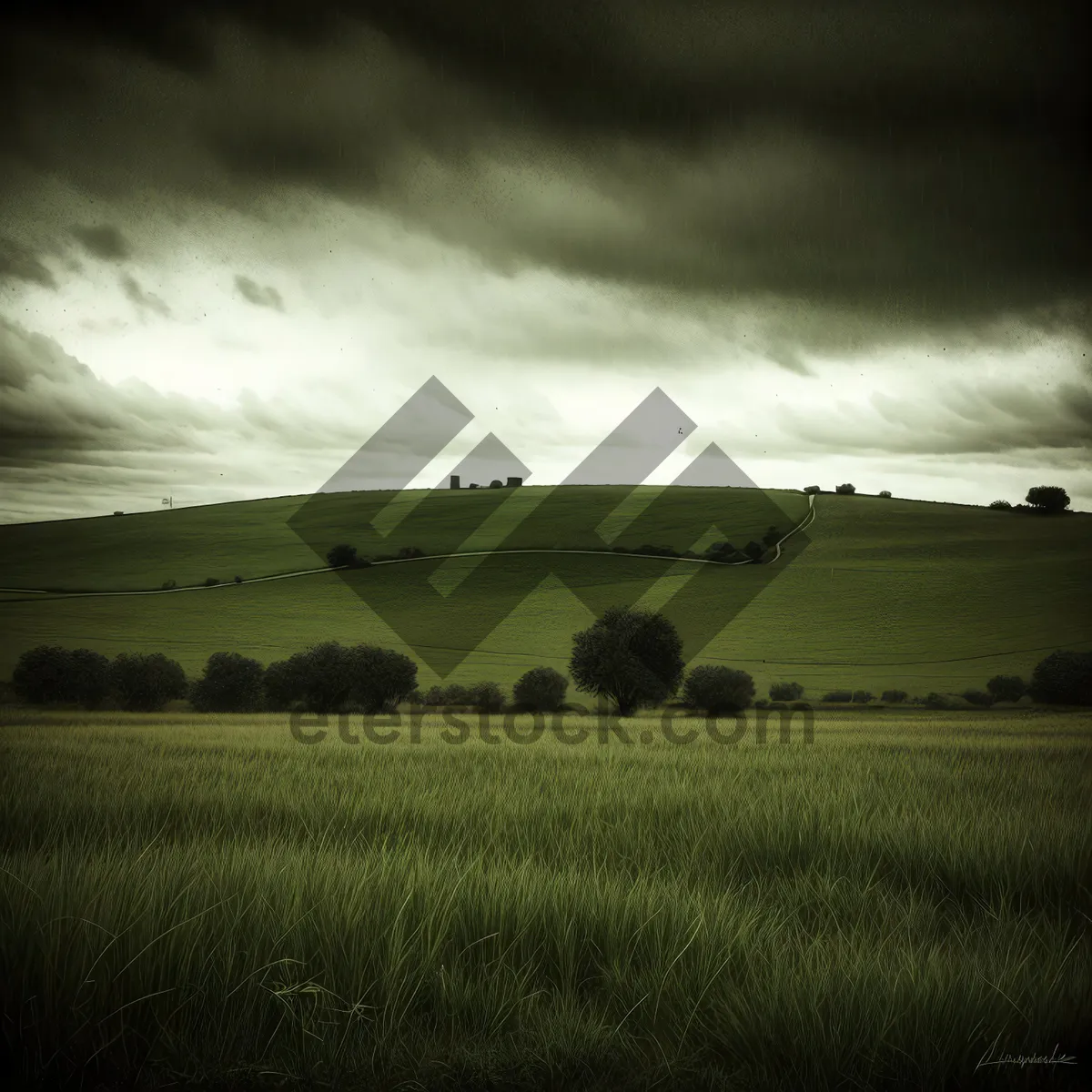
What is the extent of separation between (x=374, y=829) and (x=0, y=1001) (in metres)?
2.63

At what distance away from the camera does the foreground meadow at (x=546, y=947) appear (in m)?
1.98

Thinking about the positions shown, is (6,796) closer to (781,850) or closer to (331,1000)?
(331,1000)

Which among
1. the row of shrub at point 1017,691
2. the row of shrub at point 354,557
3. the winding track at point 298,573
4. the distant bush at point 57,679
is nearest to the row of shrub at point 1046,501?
the winding track at point 298,573

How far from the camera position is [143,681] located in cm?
3778

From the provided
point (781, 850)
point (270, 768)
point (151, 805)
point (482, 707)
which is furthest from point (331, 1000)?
point (482, 707)

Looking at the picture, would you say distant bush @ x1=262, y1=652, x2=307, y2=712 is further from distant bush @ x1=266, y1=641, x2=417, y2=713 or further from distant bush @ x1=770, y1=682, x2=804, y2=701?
distant bush @ x1=770, y1=682, x2=804, y2=701

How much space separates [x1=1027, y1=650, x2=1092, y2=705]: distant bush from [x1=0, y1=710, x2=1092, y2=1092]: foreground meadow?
156 feet

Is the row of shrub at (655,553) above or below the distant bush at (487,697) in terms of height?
above

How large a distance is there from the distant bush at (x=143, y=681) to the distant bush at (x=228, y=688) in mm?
1789

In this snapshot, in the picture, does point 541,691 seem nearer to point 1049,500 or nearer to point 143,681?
point 143,681

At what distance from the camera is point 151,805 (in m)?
4.98
